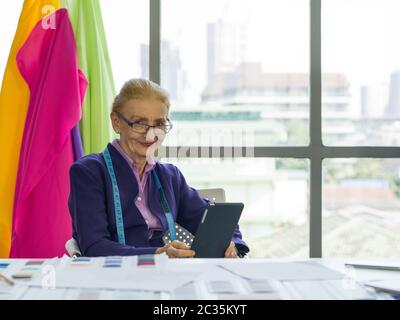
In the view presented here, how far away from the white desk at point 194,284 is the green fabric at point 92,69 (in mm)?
1458

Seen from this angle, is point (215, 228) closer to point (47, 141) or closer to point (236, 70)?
point (47, 141)

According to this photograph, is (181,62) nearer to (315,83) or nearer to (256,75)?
(256,75)

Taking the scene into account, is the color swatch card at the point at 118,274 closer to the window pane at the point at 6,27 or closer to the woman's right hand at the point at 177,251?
the woman's right hand at the point at 177,251

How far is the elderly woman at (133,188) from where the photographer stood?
2016 mm

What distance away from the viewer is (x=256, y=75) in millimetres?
3369

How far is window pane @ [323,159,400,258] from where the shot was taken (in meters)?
3.35

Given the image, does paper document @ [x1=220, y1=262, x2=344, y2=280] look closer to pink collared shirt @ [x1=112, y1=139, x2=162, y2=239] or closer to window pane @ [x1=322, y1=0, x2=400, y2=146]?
pink collared shirt @ [x1=112, y1=139, x2=162, y2=239]

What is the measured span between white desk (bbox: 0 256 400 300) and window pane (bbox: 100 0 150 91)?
196 cm

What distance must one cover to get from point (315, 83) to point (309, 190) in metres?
0.58

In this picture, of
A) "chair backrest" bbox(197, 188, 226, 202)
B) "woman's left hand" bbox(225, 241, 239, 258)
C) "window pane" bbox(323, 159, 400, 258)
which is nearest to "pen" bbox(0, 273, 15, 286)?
"woman's left hand" bbox(225, 241, 239, 258)

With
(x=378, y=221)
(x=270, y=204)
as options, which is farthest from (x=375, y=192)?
(x=270, y=204)

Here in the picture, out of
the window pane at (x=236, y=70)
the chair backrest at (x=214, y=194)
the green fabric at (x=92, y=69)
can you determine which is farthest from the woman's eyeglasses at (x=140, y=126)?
the window pane at (x=236, y=70)

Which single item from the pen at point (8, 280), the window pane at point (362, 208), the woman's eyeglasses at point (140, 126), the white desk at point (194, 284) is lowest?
the window pane at point (362, 208)

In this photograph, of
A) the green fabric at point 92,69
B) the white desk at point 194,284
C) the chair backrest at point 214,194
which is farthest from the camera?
the green fabric at point 92,69
